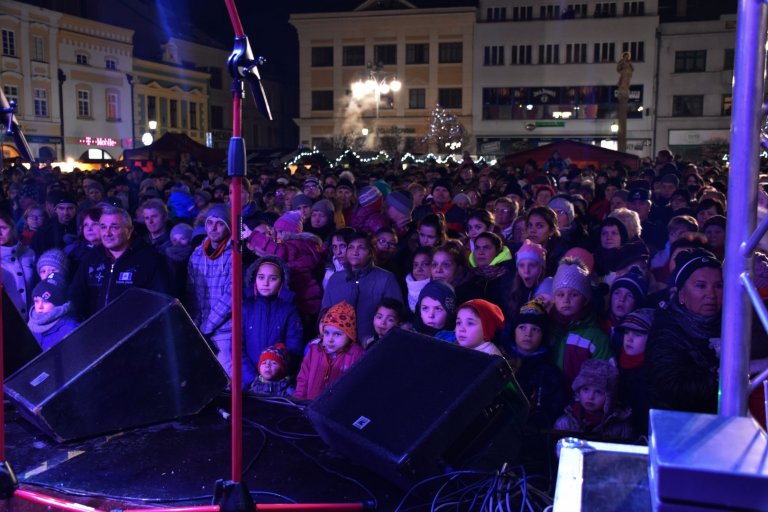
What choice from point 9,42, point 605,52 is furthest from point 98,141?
point 605,52

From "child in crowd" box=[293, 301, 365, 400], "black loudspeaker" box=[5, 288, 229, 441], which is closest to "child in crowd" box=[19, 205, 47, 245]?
"child in crowd" box=[293, 301, 365, 400]

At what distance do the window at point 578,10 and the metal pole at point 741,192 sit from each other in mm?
49302

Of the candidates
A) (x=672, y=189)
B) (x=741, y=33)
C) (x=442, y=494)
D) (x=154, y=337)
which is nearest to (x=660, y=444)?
(x=741, y=33)

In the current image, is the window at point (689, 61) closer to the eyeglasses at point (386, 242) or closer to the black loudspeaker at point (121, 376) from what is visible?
the eyeglasses at point (386, 242)

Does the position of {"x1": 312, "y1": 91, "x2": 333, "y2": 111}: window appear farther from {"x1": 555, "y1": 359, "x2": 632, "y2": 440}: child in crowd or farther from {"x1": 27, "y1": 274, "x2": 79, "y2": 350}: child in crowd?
{"x1": 555, "y1": 359, "x2": 632, "y2": 440}: child in crowd

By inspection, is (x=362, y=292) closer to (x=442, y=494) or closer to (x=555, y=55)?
(x=442, y=494)

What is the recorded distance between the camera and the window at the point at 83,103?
142ft

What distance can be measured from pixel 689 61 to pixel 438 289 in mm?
46969

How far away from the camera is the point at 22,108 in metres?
38.9

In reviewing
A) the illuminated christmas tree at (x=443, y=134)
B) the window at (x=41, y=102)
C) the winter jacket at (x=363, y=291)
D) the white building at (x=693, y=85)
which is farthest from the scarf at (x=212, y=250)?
the white building at (x=693, y=85)

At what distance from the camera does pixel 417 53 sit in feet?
165

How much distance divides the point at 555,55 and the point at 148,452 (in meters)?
48.1

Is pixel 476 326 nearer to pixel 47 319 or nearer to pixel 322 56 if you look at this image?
pixel 47 319

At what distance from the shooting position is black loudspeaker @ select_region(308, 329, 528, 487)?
271cm
